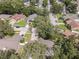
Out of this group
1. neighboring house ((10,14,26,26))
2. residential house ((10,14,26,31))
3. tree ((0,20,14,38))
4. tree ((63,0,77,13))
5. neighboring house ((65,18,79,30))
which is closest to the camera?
tree ((0,20,14,38))

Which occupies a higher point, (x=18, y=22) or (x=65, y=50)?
(x=65, y=50)

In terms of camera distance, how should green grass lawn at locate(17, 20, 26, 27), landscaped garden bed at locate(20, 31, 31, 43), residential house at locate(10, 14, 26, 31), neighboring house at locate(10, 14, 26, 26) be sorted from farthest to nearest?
neighboring house at locate(10, 14, 26, 26)
green grass lawn at locate(17, 20, 26, 27)
residential house at locate(10, 14, 26, 31)
landscaped garden bed at locate(20, 31, 31, 43)

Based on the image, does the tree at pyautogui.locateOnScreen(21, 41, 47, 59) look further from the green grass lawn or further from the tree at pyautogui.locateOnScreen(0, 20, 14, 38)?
the green grass lawn

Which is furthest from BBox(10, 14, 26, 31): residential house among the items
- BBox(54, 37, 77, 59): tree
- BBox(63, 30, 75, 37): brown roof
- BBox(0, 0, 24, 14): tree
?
BBox(54, 37, 77, 59): tree

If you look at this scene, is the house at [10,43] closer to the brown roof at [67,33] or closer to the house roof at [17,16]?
the brown roof at [67,33]

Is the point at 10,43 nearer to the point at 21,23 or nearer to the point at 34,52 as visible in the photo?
the point at 34,52

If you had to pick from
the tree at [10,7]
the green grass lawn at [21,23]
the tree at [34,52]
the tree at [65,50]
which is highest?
the tree at [34,52]

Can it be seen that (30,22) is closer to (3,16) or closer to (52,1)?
(3,16)

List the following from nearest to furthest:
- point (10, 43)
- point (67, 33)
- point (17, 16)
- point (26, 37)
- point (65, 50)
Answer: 1. point (65, 50)
2. point (10, 43)
3. point (26, 37)
4. point (67, 33)
5. point (17, 16)

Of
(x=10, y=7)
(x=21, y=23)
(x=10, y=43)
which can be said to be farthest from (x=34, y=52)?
(x=10, y=7)

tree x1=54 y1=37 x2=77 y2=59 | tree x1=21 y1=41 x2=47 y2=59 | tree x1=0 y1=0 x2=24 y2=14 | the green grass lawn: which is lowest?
the green grass lawn

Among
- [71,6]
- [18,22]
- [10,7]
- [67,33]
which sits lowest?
[18,22]

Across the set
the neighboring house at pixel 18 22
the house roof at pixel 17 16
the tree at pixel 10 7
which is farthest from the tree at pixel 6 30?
the tree at pixel 10 7
